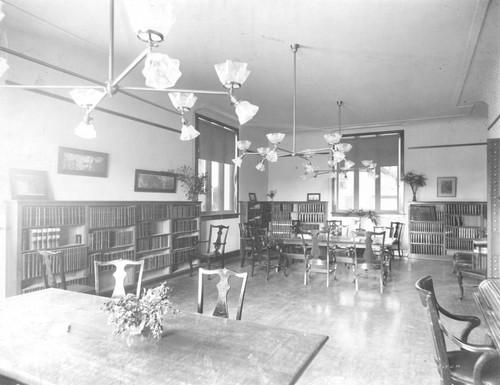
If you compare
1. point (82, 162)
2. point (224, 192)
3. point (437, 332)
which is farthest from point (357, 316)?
point (224, 192)

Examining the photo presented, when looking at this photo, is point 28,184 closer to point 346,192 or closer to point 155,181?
point 155,181

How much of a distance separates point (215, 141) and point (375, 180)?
4886 mm

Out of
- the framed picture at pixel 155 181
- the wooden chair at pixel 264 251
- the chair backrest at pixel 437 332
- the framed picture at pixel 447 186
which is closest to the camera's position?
the chair backrest at pixel 437 332

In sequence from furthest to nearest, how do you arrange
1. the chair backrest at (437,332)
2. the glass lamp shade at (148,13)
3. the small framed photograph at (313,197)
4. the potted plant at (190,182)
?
1. the small framed photograph at (313,197)
2. the potted plant at (190,182)
3. the chair backrest at (437,332)
4. the glass lamp shade at (148,13)

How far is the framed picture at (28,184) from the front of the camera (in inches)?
158

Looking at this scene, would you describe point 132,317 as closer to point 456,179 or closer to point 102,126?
point 102,126

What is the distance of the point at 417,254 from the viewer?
29.9 feet

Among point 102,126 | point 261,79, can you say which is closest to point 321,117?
point 261,79

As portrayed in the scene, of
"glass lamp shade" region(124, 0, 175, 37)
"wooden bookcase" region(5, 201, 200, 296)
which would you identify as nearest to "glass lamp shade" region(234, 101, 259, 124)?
"glass lamp shade" region(124, 0, 175, 37)

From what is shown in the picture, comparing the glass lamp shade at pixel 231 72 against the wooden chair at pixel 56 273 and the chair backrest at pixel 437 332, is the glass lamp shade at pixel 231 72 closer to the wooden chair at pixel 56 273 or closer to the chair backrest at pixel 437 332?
the chair backrest at pixel 437 332

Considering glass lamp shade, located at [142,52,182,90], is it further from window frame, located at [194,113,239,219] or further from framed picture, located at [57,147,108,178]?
window frame, located at [194,113,239,219]

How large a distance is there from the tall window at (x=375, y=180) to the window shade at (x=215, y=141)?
3.47 metres

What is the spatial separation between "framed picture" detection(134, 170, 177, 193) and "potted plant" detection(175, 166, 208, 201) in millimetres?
235

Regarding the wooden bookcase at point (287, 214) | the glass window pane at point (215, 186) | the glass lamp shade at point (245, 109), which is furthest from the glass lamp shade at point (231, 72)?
the wooden bookcase at point (287, 214)
